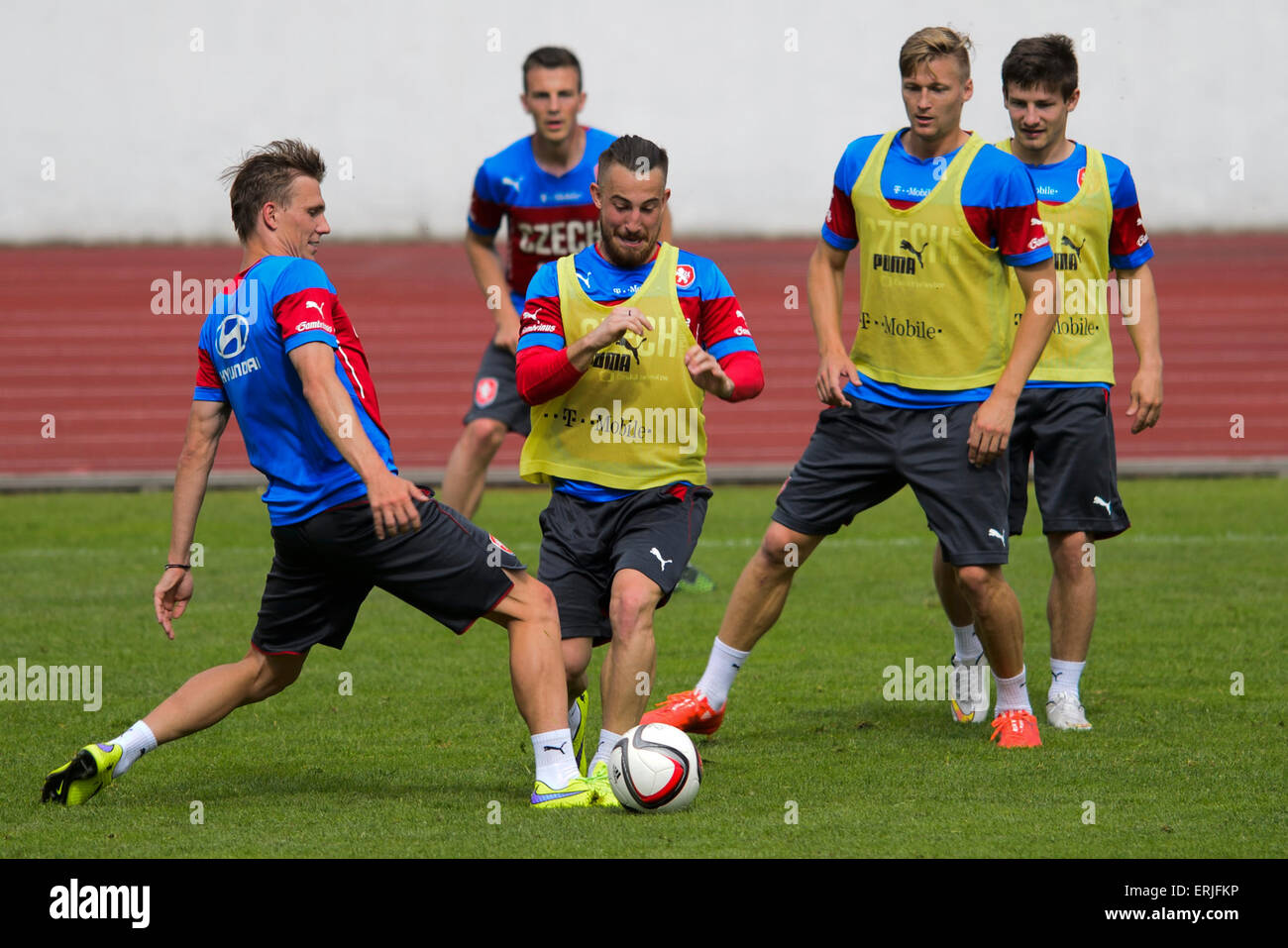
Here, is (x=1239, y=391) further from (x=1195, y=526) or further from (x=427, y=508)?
(x=427, y=508)

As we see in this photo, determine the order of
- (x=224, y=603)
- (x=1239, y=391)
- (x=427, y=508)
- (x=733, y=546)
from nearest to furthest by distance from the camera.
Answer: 1. (x=427, y=508)
2. (x=224, y=603)
3. (x=733, y=546)
4. (x=1239, y=391)

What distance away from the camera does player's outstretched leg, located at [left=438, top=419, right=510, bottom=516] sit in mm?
8633

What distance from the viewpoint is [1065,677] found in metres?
5.82

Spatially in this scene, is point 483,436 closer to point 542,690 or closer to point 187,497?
point 187,497

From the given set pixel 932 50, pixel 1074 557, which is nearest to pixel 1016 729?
pixel 1074 557

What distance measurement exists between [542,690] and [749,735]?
51.8 inches

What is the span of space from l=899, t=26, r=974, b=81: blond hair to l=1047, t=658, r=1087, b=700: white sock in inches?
81.8

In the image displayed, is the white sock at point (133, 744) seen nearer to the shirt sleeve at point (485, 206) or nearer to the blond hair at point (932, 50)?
the blond hair at point (932, 50)

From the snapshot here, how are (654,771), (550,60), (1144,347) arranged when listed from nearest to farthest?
(654,771), (1144,347), (550,60)

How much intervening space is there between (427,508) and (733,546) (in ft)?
19.3

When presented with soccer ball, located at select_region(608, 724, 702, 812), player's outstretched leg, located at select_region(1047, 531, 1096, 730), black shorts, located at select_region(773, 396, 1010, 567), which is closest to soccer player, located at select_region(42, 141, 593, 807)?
soccer ball, located at select_region(608, 724, 702, 812)

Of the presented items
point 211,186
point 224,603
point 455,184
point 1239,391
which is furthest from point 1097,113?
point 224,603

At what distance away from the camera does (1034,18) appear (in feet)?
70.2

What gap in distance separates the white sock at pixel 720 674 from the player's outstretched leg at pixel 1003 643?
2.68ft
